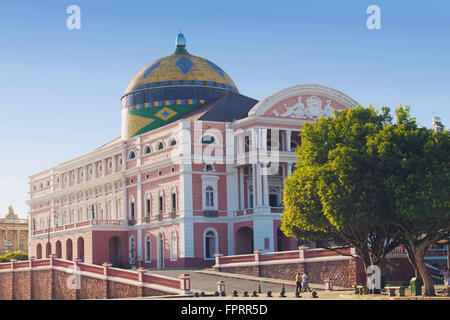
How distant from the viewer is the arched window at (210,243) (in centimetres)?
5669

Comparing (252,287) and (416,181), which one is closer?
(416,181)

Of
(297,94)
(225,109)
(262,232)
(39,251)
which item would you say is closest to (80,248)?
(39,251)

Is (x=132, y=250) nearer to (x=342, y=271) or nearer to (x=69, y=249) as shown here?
(x=69, y=249)

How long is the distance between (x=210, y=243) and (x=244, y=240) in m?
2.59

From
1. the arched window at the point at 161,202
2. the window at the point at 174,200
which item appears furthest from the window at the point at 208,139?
the arched window at the point at 161,202

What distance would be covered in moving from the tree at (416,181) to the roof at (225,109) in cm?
2414

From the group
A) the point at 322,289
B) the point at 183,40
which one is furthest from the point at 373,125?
the point at 183,40

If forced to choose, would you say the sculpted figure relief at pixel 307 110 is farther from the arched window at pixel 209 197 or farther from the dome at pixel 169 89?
the dome at pixel 169 89

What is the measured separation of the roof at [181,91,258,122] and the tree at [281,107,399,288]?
19273 mm

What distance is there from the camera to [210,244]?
2244 inches

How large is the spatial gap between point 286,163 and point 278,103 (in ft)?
14.5

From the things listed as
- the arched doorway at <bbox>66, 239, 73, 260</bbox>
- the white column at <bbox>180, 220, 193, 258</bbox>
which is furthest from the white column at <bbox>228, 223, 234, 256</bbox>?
the arched doorway at <bbox>66, 239, 73, 260</bbox>

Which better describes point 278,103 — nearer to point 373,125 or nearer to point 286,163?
point 286,163

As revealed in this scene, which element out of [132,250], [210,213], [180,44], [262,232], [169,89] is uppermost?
[180,44]
